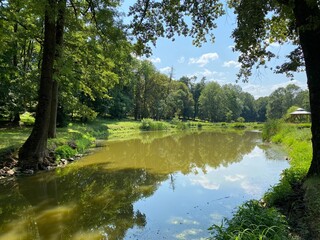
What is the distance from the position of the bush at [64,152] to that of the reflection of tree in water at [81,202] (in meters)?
2.37

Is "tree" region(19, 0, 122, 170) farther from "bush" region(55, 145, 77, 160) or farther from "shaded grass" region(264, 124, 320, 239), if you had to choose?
"shaded grass" region(264, 124, 320, 239)

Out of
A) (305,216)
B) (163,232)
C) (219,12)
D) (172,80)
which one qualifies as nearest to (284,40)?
(219,12)

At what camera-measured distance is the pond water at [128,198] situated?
6.10 metres

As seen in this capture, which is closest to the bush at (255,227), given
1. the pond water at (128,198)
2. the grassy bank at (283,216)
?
the grassy bank at (283,216)

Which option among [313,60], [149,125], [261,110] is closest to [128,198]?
[313,60]

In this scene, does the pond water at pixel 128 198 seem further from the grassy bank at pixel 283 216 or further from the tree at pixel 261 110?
the tree at pixel 261 110

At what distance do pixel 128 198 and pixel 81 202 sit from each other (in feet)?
4.51

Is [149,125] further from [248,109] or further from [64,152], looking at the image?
[248,109]

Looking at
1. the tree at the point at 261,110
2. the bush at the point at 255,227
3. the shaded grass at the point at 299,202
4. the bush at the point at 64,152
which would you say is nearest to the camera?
the bush at the point at 255,227

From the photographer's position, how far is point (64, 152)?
46.9ft

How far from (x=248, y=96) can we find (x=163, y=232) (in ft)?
369

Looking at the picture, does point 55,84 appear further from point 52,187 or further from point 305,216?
point 305,216

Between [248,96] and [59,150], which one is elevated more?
[248,96]

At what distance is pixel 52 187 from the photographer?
9.52m
